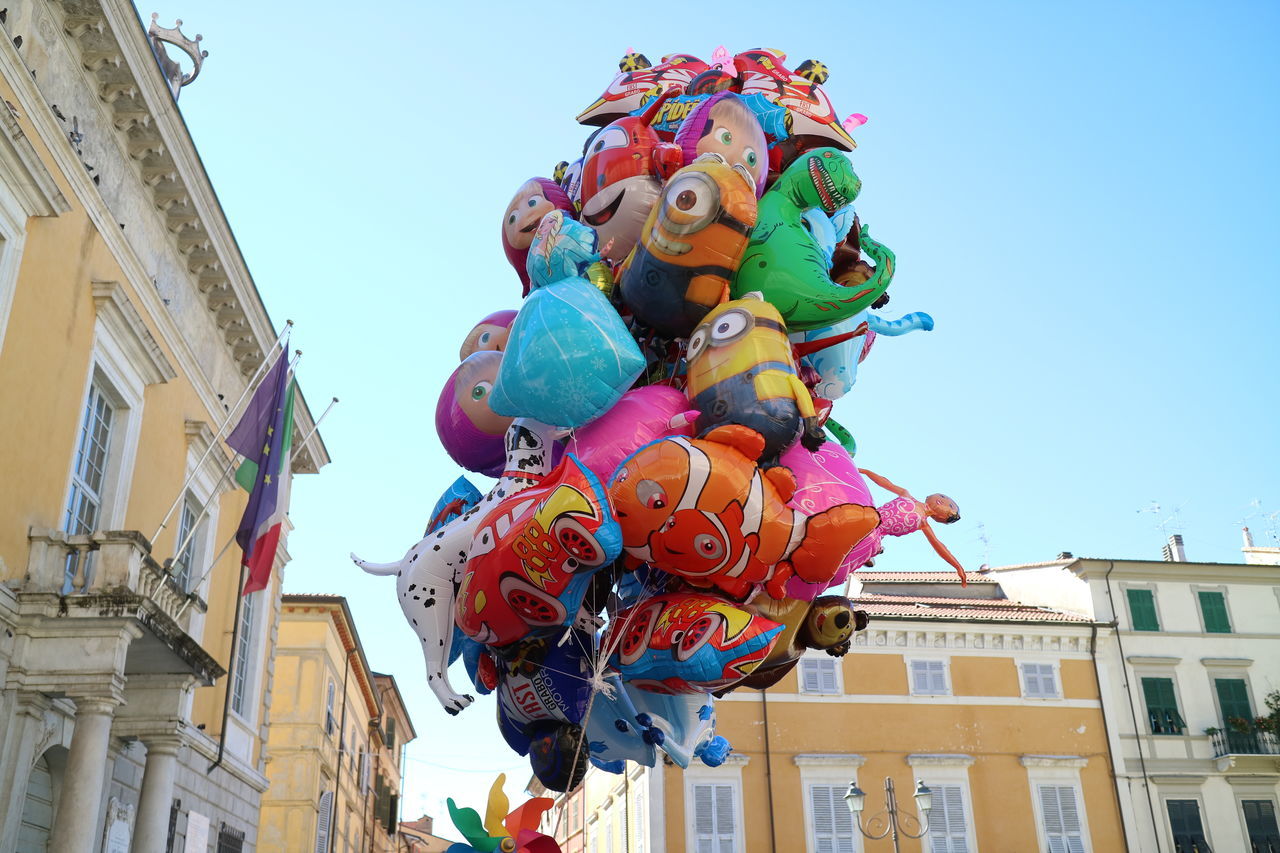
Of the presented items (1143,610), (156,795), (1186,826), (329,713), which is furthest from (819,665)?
(156,795)

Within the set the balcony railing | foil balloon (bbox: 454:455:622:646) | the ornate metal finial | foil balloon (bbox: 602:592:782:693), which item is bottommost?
foil balloon (bbox: 602:592:782:693)

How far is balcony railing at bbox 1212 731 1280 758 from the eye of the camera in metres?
27.5

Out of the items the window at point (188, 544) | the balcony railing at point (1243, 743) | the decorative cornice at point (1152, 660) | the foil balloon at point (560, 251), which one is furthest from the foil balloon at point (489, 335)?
the balcony railing at point (1243, 743)

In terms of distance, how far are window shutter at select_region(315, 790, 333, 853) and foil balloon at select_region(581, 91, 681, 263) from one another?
84.6 ft

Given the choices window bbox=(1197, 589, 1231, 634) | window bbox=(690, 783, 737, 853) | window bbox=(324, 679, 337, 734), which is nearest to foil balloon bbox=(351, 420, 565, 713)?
window bbox=(690, 783, 737, 853)

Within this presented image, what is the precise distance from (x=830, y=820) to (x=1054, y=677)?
262 inches

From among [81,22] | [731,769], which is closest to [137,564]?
[81,22]

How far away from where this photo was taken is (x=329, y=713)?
104ft

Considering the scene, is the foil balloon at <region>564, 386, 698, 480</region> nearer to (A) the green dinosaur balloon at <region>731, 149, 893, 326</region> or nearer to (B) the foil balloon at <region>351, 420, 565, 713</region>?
(B) the foil balloon at <region>351, 420, 565, 713</region>

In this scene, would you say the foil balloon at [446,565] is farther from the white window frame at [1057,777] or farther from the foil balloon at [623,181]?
the white window frame at [1057,777]

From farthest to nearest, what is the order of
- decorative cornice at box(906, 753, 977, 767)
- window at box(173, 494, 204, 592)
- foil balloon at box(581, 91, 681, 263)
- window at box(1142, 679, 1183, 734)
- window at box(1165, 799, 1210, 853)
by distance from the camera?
window at box(1142, 679, 1183, 734)
window at box(1165, 799, 1210, 853)
decorative cornice at box(906, 753, 977, 767)
window at box(173, 494, 204, 592)
foil balloon at box(581, 91, 681, 263)

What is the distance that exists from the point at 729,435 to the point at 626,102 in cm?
329

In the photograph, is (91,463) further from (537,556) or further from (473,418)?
(537,556)

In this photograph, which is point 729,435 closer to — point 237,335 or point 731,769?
point 237,335
